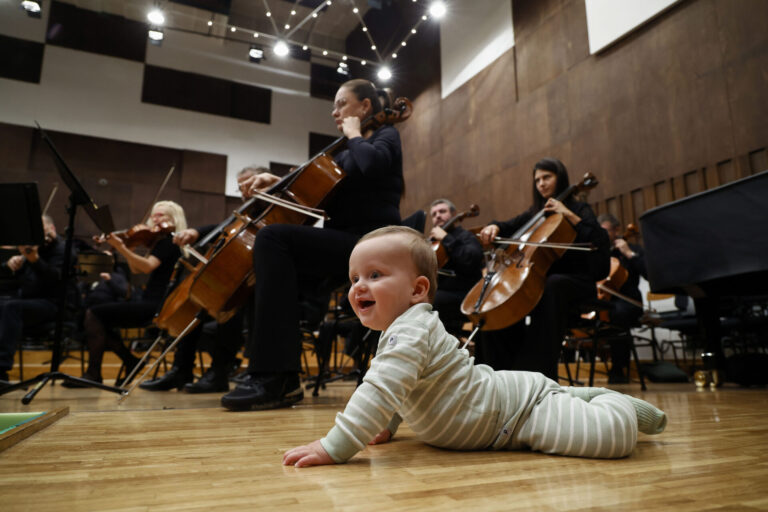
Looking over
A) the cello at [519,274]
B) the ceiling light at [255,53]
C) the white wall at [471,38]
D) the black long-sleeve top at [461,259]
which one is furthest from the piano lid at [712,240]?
the ceiling light at [255,53]

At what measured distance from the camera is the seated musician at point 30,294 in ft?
9.20

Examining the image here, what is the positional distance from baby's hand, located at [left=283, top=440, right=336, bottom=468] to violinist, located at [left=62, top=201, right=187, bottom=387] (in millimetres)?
2376

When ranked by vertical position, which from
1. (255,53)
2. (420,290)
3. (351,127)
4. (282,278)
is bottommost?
(420,290)

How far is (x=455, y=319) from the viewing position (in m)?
2.80

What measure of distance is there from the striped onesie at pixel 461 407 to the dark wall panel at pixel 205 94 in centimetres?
850

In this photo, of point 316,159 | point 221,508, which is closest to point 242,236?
point 316,159

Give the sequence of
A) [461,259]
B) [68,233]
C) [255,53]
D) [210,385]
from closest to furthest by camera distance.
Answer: [68,233], [210,385], [461,259], [255,53]

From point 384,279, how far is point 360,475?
343mm

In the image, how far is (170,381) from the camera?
2705 mm

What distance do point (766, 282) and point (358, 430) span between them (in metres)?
2.55

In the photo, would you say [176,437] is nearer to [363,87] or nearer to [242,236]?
[242,236]

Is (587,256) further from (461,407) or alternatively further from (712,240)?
(461,407)

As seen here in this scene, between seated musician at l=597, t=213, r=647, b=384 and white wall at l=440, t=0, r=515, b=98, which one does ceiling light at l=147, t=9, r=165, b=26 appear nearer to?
white wall at l=440, t=0, r=515, b=98

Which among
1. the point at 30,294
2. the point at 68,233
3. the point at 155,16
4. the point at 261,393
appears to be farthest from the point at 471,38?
the point at 261,393
